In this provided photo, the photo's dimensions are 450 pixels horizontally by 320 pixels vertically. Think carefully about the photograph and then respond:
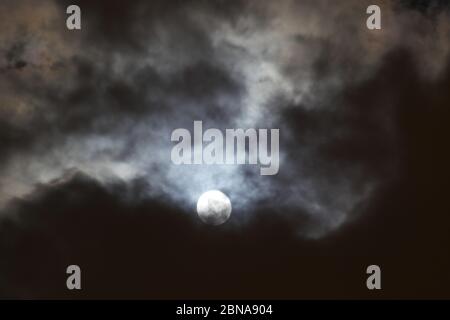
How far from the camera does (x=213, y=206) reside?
28.3ft

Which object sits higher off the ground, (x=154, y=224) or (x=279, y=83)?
(x=279, y=83)

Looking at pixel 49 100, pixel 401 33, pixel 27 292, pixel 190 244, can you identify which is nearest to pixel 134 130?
pixel 49 100

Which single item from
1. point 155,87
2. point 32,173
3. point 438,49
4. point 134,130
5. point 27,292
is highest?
point 438,49

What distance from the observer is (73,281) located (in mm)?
8680

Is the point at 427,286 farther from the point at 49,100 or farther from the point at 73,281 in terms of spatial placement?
the point at 49,100

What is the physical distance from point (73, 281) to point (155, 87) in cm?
331

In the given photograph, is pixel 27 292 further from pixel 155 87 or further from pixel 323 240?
pixel 323 240

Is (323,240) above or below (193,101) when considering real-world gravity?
below

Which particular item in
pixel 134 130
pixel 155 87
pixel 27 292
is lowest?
pixel 27 292

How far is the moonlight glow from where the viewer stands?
8625 mm

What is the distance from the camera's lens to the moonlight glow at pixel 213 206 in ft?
28.3

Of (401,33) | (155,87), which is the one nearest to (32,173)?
(155,87)

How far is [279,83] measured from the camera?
28.8 feet

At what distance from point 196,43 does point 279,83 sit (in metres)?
1.46
